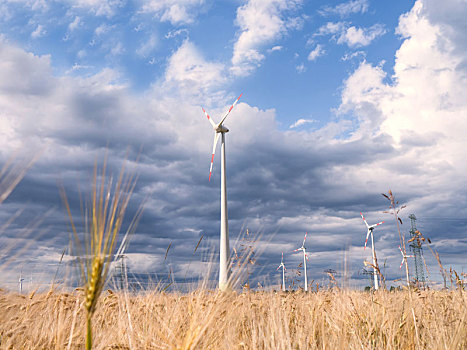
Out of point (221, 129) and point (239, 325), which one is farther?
point (221, 129)

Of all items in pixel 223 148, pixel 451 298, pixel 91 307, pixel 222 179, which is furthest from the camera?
pixel 223 148

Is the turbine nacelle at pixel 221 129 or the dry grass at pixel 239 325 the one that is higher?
the turbine nacelle at pixel 221 129

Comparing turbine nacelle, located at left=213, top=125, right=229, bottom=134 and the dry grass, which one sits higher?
turbine nacelle, located at left=213, top=125, right=229, bottom=134

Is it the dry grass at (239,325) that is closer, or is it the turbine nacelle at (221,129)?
the dry grass at (239,325)

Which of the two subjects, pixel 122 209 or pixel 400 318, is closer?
pixel 122 209

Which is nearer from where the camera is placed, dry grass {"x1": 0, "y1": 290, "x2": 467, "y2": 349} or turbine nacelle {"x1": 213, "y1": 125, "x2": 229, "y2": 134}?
dry grass {"x1": 0, "y1": 290, "x2": 467, "y2": 349}

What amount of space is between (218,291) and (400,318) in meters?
3.11

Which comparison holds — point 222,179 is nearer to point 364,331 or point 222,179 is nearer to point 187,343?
point 364,331

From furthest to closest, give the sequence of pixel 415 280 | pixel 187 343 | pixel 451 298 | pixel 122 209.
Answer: pixel 451 298
pixel 415 280
pixel 187 343
pixel 122 209

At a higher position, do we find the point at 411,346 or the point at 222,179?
the point at 222,179

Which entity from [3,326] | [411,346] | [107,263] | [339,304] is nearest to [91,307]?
[107,263]

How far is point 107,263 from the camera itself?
234cm

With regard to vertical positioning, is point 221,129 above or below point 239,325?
above

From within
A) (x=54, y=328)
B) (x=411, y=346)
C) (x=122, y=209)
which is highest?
(x=122, y=209)
